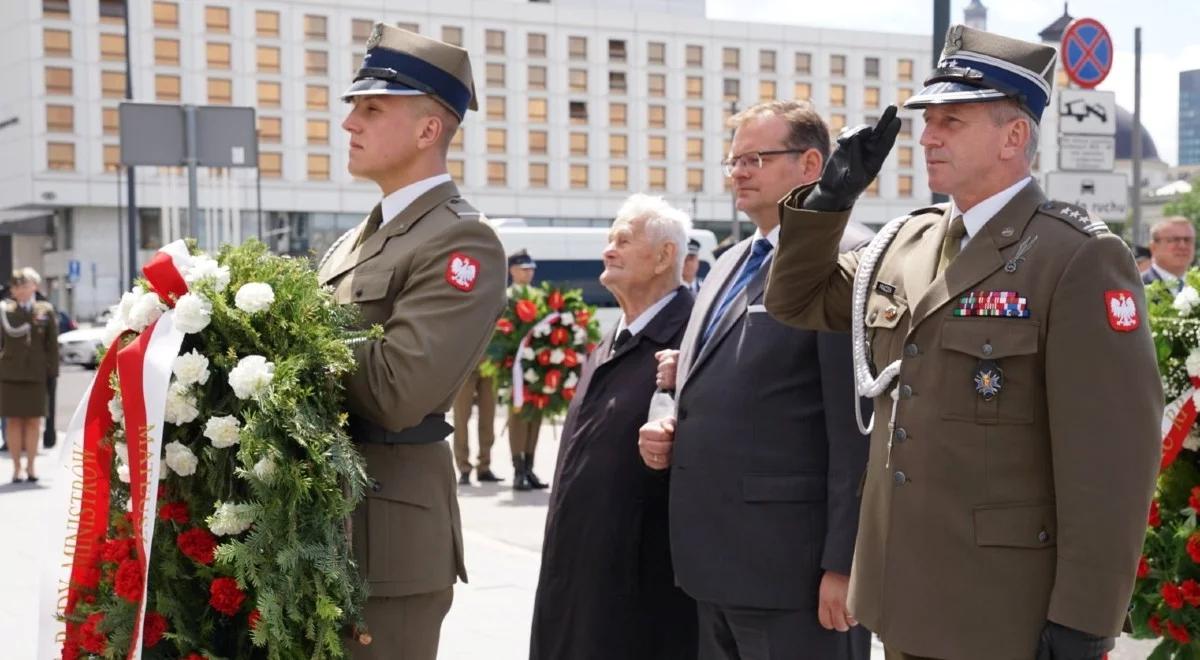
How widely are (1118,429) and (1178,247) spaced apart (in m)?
7.86

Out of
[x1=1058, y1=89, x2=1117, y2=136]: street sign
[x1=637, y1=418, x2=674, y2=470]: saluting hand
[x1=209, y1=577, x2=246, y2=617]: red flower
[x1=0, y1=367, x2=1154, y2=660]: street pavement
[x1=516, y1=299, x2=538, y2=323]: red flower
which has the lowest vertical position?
[x1=0, y1=367, x2=1154, y2=660]: street pavement

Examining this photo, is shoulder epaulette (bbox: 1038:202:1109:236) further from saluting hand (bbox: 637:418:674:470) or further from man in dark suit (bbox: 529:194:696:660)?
man in dark suit (bbox: 529:194:696:660)

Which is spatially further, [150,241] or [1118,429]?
[150,241]

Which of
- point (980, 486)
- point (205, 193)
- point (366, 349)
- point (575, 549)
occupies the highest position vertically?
point (205, 193)

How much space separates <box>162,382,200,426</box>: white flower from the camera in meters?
3.19

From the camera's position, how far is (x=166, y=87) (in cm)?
6694

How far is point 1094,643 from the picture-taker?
8.71 ft

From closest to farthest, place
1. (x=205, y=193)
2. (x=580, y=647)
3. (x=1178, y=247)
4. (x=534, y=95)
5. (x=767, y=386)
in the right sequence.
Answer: (x=767, y=386)
(x=580, y=647)
(x=1178, y=247)
(x=205, y=193)
(x=534, y=95)

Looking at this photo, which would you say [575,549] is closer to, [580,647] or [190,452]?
[580,647]

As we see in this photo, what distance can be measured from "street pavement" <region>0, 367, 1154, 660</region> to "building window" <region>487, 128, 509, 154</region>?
202ft

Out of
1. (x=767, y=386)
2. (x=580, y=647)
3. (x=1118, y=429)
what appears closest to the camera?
(x=1118, y=429)

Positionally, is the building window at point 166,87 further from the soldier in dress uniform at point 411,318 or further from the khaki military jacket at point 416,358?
the khaki military jacket at point 416,358

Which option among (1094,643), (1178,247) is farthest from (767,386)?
(1178,247)

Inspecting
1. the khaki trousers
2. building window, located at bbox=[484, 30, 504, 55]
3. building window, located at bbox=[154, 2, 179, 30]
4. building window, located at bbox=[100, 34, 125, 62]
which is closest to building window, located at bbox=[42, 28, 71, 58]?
building window, located at bbox=[100, 34, 125, 62]
